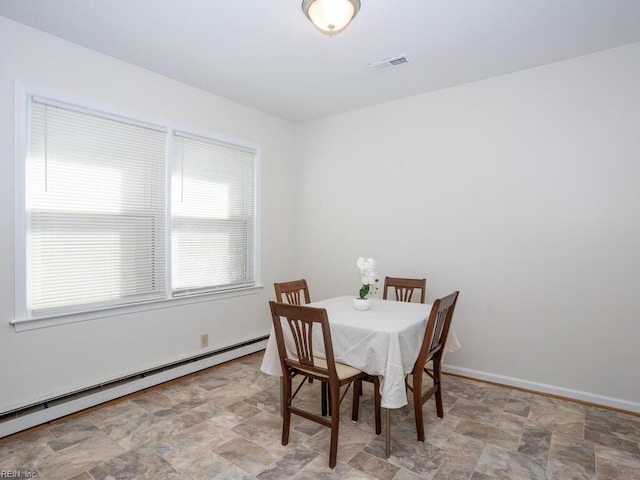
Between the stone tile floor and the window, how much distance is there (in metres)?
0.84

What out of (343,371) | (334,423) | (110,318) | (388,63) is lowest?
(334,423)

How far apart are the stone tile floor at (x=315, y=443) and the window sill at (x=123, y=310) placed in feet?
2.23

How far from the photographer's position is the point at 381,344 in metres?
2.10

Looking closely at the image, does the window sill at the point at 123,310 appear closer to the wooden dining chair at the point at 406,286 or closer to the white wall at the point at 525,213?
the white wall at the point at 525,213

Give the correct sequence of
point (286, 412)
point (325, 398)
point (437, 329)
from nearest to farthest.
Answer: point (286, 412)
point (437, 329)
point (325, 398)

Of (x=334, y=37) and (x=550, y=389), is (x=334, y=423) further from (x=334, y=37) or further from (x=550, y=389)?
(x=334, y=37)

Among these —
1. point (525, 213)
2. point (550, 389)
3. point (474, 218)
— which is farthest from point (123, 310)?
point (550, 389)

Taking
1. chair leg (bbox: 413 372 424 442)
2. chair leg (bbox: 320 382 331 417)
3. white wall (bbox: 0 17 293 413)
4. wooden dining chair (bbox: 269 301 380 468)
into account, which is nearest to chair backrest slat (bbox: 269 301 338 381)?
wooden dining chair (bbox: 269 301 380 468)

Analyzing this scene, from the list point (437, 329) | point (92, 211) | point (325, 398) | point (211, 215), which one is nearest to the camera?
point (437, 329)

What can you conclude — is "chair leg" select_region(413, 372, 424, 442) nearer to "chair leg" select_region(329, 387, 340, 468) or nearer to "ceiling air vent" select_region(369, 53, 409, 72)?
"chair leg" select_region(329, 387, 340, 468)

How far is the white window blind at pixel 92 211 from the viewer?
254cm

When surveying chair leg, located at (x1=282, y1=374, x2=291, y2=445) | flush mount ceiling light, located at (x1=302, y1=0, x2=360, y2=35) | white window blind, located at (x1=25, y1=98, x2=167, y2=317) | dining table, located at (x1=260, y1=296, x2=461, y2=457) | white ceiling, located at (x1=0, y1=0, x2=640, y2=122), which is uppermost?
white ceiling, located at (x1=0, y1=0, x2=640, y2=122)

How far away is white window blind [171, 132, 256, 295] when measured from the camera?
340cm

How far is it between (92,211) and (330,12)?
2195 mm
